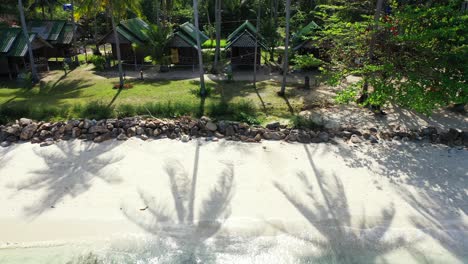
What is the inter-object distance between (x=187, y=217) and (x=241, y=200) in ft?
6.36

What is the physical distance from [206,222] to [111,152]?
6.19 m

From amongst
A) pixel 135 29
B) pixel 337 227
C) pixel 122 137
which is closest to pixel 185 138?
pixel 122 137

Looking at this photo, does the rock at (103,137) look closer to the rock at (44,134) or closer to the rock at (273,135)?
the rock at (44,134)

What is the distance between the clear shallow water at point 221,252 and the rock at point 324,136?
250 inches

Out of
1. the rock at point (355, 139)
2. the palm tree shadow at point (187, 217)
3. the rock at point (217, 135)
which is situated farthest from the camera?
the rock at point (217, 135)

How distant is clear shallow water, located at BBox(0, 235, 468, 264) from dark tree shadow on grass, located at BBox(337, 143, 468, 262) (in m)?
0.87

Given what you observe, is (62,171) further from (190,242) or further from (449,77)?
(449,77)

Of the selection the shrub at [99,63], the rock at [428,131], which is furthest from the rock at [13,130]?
the rock at [428,131]

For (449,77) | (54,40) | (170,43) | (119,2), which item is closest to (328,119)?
(449,77)

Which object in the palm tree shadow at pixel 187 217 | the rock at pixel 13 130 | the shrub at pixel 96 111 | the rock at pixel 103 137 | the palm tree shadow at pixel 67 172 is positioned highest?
the shrub at pixel 96 111

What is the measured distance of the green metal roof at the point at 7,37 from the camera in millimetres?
25095

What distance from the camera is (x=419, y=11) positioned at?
44.5 ft

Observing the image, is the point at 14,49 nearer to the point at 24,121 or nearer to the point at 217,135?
the point at 24,121

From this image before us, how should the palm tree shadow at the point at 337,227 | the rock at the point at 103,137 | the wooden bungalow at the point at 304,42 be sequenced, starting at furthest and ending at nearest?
the wooden bungalow at the point at 304,42, the rock at the point at 103,137, the palm tree shadow at the point at 337,227
